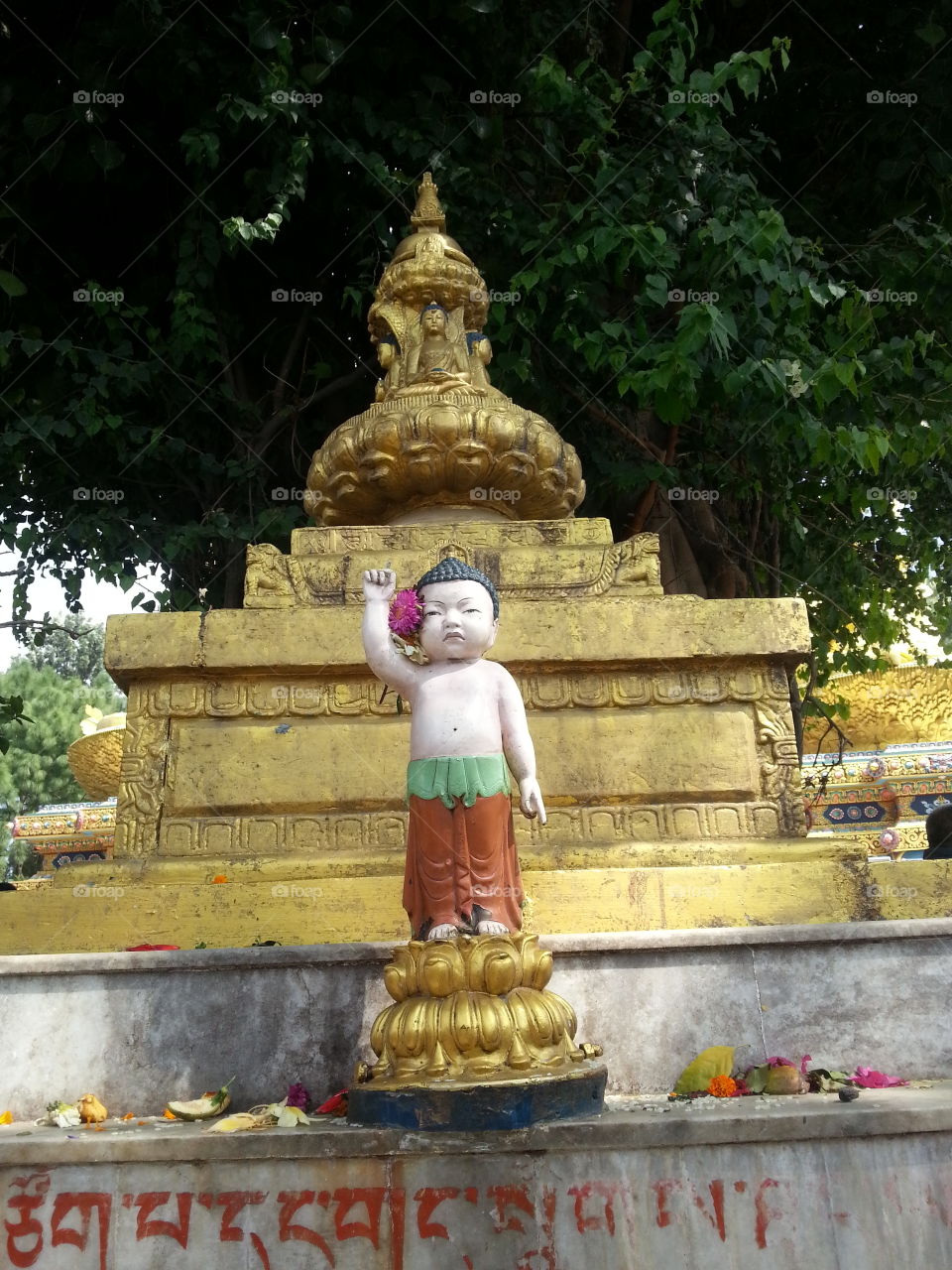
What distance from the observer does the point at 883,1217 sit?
2811mm

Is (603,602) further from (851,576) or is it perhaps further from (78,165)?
(851,576)

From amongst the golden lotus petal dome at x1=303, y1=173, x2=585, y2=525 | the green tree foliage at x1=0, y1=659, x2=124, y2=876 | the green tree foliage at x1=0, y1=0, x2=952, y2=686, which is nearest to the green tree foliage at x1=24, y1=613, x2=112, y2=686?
the green tree foliage at x1=0, y1=659, x2=124, y2=876

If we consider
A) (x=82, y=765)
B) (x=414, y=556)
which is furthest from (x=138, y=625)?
(x=82, y=765)

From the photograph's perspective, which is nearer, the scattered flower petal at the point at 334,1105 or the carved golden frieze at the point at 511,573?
the scattered flower petal at the point at 334,1105

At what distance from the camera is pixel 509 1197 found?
2.80 m

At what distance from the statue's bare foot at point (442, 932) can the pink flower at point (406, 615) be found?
Answer: 3.22ft

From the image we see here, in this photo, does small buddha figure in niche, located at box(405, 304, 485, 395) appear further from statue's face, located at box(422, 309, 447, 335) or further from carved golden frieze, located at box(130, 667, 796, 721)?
carved golden frieze, located at box(130, 667, 796, 721)

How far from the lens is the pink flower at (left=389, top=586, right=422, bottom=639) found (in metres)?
3.90

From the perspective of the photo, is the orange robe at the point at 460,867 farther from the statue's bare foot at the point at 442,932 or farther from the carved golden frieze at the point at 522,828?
the carved golden frieze at the point at 522,828

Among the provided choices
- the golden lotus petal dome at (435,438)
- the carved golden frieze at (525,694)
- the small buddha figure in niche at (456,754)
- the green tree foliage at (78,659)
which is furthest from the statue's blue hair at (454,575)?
the green tree foliage at (78,659)

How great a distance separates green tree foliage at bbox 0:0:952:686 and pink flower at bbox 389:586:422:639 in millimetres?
3698

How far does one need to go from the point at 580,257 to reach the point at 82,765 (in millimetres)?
12186

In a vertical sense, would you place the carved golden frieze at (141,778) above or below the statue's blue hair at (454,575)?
below

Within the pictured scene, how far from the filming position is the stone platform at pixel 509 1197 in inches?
109
